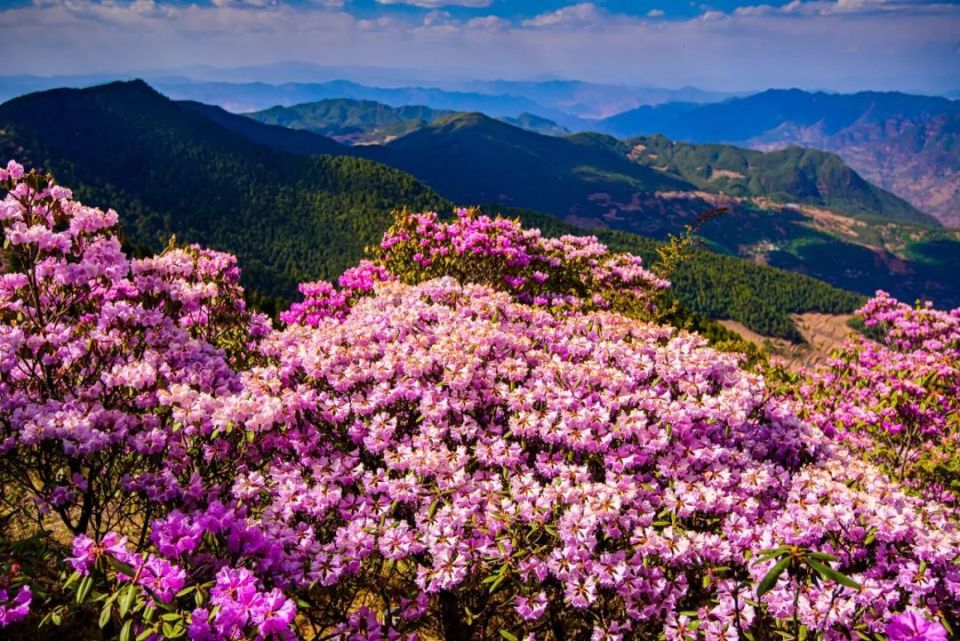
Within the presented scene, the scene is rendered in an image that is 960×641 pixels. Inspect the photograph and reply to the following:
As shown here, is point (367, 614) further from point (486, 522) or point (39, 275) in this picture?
point (39, 275)

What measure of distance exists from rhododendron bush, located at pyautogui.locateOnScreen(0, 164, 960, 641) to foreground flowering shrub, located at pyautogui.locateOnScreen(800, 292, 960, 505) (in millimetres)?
5070

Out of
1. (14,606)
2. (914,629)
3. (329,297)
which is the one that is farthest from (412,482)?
(329,297)

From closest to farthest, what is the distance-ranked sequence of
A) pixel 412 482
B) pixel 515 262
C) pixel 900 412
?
pixel 412 482 → pixel 900 412 → pixel 515 262

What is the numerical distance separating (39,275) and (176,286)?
175cm

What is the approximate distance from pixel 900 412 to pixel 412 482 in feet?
41.4

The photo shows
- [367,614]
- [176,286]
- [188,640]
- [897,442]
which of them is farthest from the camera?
[897,442]

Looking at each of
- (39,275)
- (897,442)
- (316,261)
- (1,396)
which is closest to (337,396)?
(1,396)

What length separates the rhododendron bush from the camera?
543 cm

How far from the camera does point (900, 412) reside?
13180 millimetres

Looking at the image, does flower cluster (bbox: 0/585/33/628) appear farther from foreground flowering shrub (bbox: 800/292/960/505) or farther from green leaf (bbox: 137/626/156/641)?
foreground flowering shrub (bbox: 800/292/960/505)

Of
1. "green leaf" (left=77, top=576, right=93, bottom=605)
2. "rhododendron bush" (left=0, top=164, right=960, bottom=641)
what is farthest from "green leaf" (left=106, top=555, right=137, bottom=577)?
"green leaf" (left=77, top=576, right=93, bottom=605)

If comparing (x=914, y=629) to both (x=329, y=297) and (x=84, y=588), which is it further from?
(x=329, y=297)

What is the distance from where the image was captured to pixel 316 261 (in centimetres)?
19000

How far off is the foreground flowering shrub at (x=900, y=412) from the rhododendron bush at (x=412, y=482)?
→ 16.6 ft
